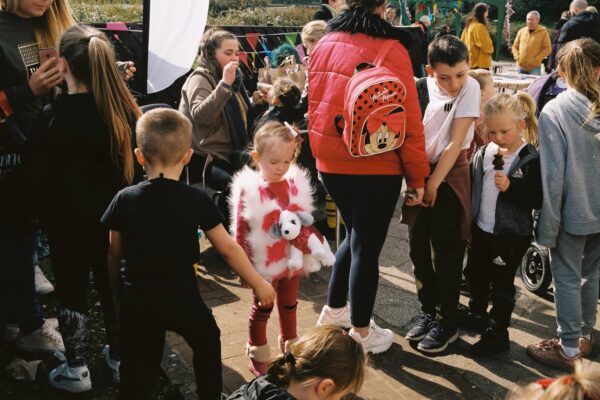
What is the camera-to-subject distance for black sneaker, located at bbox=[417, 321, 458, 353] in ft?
12.0

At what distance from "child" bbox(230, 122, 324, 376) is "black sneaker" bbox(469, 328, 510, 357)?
1158mm

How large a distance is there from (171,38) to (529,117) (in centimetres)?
260

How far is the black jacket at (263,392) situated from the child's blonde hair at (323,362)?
0.06 m

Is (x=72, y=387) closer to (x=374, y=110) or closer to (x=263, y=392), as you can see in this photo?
(x=263, y=392)

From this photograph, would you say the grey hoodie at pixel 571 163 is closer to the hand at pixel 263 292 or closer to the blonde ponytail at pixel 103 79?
the hand at pixel 263 292

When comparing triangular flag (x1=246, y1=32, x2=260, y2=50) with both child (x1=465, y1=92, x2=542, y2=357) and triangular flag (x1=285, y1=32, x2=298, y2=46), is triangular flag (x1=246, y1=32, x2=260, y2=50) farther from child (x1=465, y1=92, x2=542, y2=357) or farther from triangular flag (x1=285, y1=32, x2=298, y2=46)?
child (x1=465, y1=92, x2=542, y2=357)

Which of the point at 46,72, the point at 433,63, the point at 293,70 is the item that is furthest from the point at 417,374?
the point at 293,70

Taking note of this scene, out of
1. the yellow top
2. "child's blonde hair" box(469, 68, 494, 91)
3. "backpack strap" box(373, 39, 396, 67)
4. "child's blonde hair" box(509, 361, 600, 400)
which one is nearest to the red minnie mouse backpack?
"backpack strap" box(373, 39, 396, 67)

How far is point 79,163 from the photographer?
2.89m

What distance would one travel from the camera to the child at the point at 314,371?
7.07ft

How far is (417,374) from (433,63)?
177 cm

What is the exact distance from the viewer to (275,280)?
3375 mm

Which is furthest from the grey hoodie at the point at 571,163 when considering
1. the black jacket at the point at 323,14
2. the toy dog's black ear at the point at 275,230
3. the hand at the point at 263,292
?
the black jacket at the point at 323,14

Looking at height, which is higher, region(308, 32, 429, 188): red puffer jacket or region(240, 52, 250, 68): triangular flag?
region(308, 32, 429, 188): red puffer jacket
